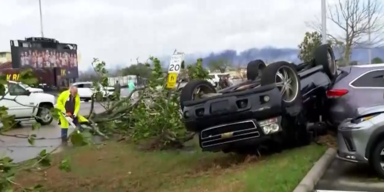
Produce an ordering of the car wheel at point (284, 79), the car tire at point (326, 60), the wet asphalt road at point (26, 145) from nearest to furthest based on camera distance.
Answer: the car wheel at point (284, 79)
the car tire at point (326, 60)
the wet asphalt road at point (26, 145)

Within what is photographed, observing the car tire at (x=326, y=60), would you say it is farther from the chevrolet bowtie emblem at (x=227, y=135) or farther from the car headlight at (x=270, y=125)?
the chevrolet bowtie emblem at (x=227, y=135)

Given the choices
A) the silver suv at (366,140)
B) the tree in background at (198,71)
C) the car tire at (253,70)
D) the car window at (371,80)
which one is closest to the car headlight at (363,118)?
the silver suv at (366,140)

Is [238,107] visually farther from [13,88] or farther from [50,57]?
[50,57]

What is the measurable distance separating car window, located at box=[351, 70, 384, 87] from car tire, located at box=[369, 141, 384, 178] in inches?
125

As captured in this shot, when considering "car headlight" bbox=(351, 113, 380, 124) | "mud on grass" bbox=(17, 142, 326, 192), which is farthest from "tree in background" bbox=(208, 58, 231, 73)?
"car headlight" bbox=(351, 113, 380, 124)

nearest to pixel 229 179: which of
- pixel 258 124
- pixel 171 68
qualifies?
pixel 258 124

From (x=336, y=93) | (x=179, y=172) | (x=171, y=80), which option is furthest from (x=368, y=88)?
(x=171, y=80)

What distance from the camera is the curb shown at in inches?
261

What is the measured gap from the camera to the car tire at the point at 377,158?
7.26 m

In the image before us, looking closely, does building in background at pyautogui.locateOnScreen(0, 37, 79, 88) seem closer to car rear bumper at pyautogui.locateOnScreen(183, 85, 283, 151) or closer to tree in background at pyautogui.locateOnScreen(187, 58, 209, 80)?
tree in background at pyautogui.locateOnScreen(187, 58, 209, 80)

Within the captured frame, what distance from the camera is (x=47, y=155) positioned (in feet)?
16.6

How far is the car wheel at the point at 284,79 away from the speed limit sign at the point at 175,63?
3.32 metres

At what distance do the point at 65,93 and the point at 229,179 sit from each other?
703 cm

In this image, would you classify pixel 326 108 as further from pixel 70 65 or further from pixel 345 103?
pixel 70 65
